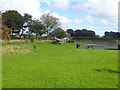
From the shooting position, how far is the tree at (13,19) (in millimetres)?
49572

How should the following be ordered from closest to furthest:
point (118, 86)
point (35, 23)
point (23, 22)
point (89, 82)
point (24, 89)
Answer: point (24, 89) → point (118, 86) → point (89, 82) → point (35, 23) → point (23, 22)

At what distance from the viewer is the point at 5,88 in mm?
4641

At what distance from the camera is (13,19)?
5059 cm

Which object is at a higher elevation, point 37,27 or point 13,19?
point 13,19

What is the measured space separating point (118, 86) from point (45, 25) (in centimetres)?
A: 4542

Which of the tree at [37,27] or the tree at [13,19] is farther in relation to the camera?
the tree at [13,19]

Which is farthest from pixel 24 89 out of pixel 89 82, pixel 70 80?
pixel 89 82

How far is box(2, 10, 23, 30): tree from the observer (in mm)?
49572

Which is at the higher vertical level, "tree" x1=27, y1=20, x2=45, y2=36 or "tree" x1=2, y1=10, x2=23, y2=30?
"tree" x1=2, y1=10, x2=23, y2=30

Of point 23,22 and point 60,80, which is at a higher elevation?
point 23,22

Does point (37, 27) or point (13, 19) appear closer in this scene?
point (37, 27)

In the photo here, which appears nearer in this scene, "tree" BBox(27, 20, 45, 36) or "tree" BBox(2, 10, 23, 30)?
"tree" BBox(27, 20, 45, 36)

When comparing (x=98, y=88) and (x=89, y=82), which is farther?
(x=89, y=82)

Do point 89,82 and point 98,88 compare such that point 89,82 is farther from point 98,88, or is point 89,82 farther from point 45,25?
point 45,25
